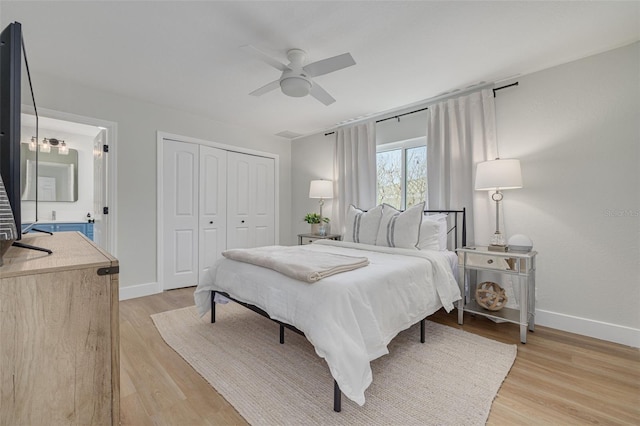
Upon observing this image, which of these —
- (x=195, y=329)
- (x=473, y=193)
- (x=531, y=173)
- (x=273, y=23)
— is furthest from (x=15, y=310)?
(x=531, y=173)

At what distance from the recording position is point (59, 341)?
87 centimetres

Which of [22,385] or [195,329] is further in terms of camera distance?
[195,329]

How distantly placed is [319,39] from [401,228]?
5.92 feet

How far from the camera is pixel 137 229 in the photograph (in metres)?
3.48

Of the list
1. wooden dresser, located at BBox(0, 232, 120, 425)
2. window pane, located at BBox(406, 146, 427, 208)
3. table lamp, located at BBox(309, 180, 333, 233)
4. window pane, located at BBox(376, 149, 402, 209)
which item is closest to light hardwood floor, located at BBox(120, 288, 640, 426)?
wooden dresser, located at BBox(0, 232, 120, 425)

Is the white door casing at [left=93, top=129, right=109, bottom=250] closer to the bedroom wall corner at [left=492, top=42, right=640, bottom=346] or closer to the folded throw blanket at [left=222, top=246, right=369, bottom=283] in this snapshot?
the folded throw blanket at [left=222, top=246, right=369, bottom=283]

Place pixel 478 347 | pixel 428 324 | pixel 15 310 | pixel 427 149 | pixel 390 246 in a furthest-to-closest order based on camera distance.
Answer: pixel 427 149, pixel 390 246, pixel 428 324, pixel 478 347, pixel 15 310

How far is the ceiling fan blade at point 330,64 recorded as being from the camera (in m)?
1.96

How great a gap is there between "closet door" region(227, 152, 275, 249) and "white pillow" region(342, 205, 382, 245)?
1.97m

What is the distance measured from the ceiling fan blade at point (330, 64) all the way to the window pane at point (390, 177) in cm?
195

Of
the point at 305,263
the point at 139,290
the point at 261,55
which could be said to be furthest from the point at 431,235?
the point at 139,290

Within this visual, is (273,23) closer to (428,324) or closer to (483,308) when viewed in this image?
(428,324)

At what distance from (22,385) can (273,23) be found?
2.27 metres

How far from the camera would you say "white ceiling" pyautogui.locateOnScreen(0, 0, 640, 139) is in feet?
6.19
